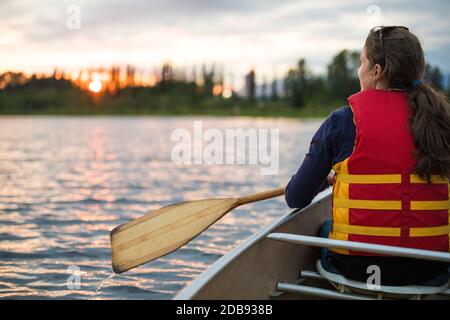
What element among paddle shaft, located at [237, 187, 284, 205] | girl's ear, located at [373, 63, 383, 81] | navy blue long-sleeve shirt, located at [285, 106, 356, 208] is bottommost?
paddle shaft, located at [237, 187, 284, 205]

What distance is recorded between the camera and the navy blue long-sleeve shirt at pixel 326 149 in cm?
236

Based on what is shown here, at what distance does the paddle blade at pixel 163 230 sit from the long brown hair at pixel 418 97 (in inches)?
44.0

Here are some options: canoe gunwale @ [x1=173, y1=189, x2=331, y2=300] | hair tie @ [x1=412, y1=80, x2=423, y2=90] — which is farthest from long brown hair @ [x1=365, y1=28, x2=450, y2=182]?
canoe gunwale @ [x1=173, y1=189, x2=331, y2=300]

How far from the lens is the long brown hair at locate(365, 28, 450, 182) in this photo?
2271 millimetres

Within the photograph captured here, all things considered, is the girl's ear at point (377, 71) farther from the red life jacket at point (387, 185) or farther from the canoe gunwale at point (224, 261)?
the canoe gunwale at point (224, 261)

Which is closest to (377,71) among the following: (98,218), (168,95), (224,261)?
(224,261)

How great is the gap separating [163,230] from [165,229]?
11 millimetres

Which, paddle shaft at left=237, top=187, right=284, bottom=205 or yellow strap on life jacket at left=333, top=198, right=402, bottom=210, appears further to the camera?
paddle shaft at left=237, top=187, right=284, bottom=205

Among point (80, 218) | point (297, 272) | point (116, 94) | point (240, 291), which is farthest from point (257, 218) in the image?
point (116, 94)

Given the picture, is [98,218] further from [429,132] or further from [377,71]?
[429,132]

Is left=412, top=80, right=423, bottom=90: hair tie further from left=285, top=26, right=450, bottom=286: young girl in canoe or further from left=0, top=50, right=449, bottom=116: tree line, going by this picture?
left=0, top=50, right=449, bottom=116: tree line

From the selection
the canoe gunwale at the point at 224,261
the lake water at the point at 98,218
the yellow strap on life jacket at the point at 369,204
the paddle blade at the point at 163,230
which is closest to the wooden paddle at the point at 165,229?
the paddle blade at the point at 163,230

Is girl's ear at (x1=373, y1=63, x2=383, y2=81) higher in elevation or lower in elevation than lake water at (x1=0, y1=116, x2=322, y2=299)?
higher
